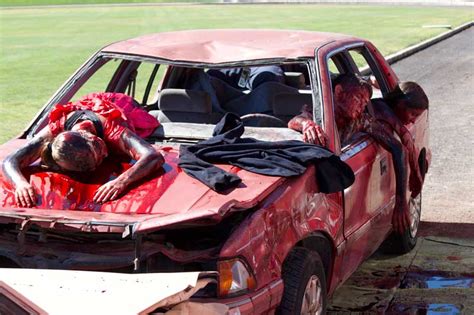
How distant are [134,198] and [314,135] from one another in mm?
1244

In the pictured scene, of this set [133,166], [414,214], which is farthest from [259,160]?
[414,214]

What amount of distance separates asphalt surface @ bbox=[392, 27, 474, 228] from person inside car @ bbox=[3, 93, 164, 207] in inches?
150

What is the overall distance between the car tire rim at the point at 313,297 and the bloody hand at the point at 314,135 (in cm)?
88

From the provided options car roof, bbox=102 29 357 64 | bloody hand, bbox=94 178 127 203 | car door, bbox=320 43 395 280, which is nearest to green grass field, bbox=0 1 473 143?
car roof, bbox=102 29 357 64

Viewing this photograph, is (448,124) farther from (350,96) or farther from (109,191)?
(109,191)

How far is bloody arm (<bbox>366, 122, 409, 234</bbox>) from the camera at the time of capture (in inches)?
264

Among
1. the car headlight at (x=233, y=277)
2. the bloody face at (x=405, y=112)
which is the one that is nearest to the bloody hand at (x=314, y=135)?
the car headlight at (x=233, y=277)

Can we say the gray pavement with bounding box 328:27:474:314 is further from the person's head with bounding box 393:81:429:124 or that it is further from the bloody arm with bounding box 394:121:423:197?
the person's head with bounding box 393:81:429:124

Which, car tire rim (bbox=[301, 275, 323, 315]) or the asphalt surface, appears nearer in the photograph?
car tire rim (bbox=[301, 275, 323, 315])

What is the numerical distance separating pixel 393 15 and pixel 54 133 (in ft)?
116

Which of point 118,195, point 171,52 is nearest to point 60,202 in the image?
point 118,195

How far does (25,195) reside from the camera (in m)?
5.12

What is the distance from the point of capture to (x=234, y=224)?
4832 millimetres

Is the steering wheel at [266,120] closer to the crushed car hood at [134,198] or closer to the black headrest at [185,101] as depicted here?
the black headrest at [185,101]
